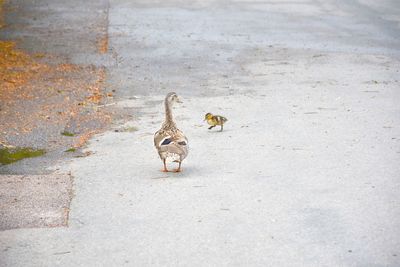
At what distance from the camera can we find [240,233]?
26.7ft

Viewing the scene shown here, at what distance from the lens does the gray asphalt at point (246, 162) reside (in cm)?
777

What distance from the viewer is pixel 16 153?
36.7ft

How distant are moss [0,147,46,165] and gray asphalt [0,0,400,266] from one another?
0.69 meters

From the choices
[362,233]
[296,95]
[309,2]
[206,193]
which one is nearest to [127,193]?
[206,193]

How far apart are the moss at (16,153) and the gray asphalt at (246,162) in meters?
0.69

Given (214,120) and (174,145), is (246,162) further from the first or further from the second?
(214,120)

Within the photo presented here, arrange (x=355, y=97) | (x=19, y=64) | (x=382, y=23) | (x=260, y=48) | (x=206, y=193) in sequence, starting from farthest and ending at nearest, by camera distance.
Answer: (x=382, y=23) → (x=260, y=48) → (x=19, y=64) → (x=355, y=97) → (x=206, y=193)

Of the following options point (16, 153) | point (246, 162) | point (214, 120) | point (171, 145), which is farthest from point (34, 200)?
point (214, 120)

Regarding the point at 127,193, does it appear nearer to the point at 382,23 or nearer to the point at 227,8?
the point at 382,23

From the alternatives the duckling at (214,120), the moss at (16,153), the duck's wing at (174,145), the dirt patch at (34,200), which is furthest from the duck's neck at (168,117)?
the moss at (16,153)

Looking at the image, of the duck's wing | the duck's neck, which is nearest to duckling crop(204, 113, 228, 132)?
the duck's neck

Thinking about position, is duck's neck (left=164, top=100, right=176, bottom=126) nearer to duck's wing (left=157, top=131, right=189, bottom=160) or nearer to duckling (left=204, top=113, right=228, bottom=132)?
duck's wing (left=157, top=131, right=189, bottom=160)

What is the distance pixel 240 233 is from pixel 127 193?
76.6 inches

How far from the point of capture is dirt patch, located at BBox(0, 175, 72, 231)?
8477mm
